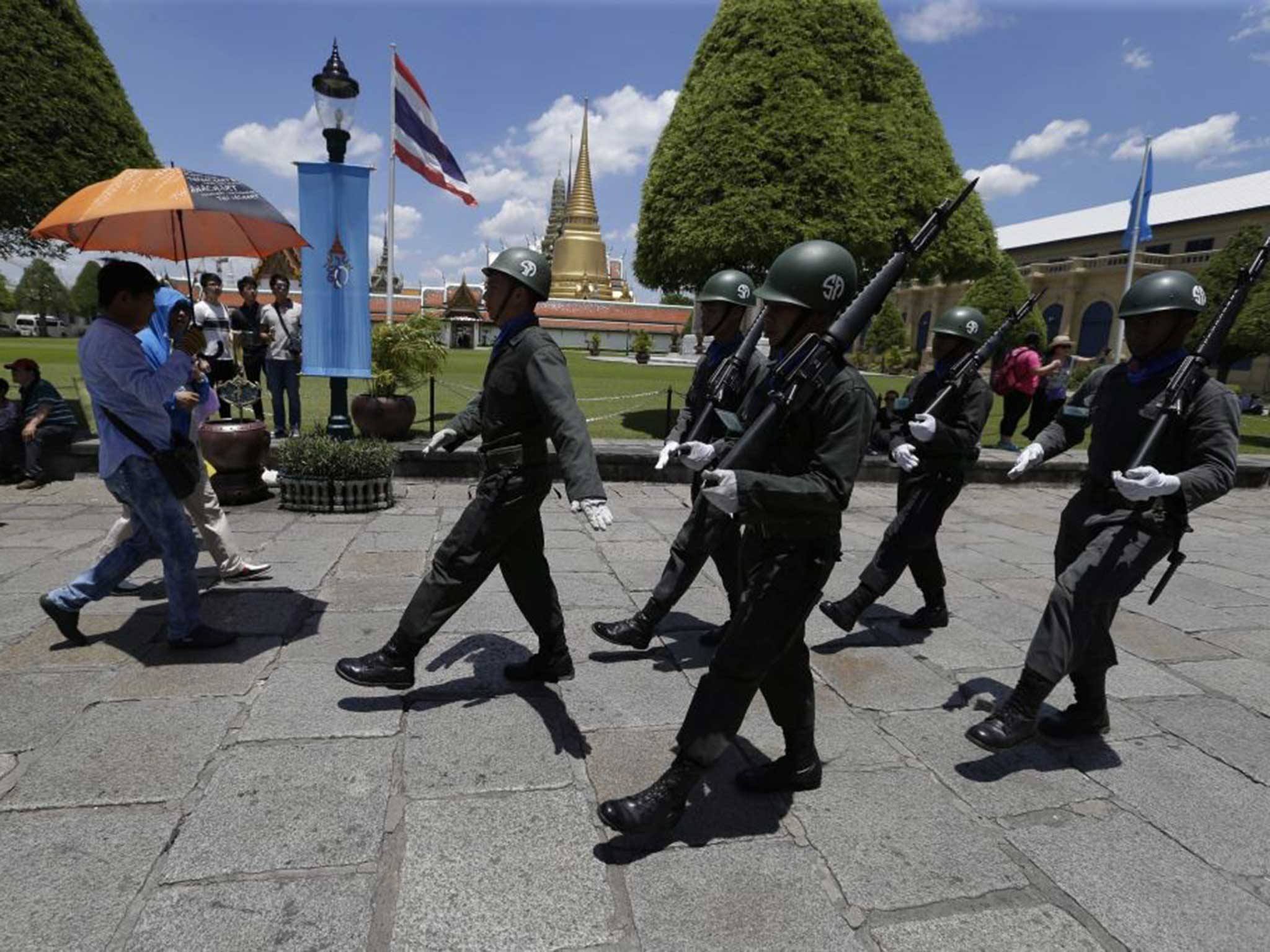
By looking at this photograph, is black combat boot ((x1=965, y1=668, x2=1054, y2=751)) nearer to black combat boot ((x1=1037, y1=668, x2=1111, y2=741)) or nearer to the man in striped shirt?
black combat boot ((x1=1037, y1=668, x2=1111, y2=741))

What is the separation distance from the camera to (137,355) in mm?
3227

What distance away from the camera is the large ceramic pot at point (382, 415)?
8719mm

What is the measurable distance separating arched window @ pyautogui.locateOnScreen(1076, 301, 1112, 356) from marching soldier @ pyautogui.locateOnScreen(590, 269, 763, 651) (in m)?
44.4

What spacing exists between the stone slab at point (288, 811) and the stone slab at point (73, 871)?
112 mm

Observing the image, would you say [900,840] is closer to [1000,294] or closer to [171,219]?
[171,219]

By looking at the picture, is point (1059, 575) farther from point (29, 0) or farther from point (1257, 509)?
point (29, 0)

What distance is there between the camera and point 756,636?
87.7 inches

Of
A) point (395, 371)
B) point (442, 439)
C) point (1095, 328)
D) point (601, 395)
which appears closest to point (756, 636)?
point (442, 439)

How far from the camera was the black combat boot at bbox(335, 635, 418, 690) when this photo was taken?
10.4 feet

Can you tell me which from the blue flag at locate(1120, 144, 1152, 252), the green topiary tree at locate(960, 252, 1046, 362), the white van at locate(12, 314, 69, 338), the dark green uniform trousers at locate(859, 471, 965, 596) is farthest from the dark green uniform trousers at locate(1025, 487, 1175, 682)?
the white van at locate(12, 314, 69, 338)

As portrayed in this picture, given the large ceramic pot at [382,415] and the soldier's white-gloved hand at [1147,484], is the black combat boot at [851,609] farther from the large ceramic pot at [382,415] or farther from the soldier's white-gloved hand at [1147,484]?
the large ceramic pot at [382,415]

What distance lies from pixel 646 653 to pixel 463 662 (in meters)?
0.96

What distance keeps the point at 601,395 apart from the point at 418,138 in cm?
855

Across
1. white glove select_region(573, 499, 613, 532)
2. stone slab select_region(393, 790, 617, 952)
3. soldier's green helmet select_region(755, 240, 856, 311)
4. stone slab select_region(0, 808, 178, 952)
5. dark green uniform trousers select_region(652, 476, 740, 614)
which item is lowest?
stone slab select_region(393, 790, 617, 952)
